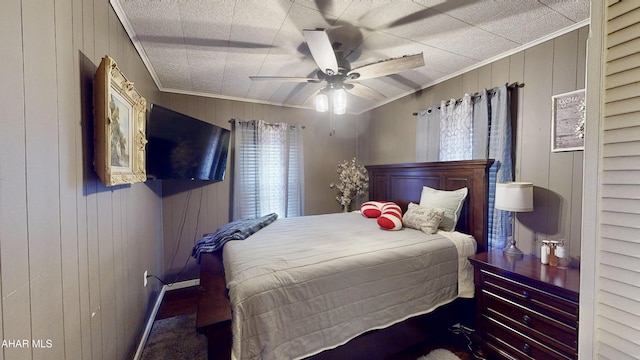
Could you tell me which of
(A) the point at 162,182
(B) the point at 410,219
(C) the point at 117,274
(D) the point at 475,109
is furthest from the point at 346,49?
(A) the point at 162,182

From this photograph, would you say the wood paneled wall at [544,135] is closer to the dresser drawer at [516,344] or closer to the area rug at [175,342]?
the dresser drawer at [516,344]

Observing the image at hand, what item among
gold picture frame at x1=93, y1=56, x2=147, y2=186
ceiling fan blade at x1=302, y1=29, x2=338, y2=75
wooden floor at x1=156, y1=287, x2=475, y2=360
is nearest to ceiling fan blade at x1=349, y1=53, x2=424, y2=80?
ceiling fan blade at x1=302, y1=29, x2=338, y2=75

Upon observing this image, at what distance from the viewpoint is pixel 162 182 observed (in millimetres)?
3215

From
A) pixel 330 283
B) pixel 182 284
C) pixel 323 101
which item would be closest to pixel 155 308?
pixel 182 284

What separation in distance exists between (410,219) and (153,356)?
2607 mm

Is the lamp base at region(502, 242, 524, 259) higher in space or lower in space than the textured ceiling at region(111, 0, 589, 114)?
lower

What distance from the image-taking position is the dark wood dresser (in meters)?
1.46

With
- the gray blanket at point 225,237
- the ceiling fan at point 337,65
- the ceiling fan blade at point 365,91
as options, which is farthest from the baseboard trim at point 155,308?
the ceiling fan blade at point 365,91

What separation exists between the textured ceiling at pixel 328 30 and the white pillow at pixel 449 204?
1.38 meters

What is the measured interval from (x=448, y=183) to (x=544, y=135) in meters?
0.89

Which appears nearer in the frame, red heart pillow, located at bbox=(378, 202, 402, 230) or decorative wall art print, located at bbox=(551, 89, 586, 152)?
decorative wall art print, located at bbox=(551, 89, 586, 152)

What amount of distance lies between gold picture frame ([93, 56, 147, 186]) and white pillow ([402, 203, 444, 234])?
7.91 feet

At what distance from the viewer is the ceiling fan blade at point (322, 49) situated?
1561mm

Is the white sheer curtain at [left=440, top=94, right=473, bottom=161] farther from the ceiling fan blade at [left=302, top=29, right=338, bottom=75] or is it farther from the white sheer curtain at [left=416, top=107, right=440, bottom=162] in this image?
the ceiling fan blade at [left=302, top=29, right=338, bottom=75]
